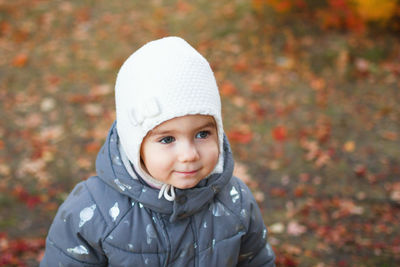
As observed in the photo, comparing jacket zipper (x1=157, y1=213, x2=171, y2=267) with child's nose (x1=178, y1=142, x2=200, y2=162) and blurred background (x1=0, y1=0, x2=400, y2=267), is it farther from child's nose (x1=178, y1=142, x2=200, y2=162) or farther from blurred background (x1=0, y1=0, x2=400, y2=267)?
blurred background (x1=0, y1=0, x2=400, y2=267)

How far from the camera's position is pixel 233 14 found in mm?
7684

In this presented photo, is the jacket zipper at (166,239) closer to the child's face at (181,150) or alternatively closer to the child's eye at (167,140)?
the child's face at (181,150)

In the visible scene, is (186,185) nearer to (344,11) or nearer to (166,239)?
(166,239)

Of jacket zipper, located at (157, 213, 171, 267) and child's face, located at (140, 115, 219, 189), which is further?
jacket zipper, located at (157, 213, 171, 267)

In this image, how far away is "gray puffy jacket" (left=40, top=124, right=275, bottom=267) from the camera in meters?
2.01

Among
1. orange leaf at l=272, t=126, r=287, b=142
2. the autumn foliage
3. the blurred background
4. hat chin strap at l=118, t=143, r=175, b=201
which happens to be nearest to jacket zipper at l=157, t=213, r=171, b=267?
hat chin strap at l=118, t=143, r=175, b=201

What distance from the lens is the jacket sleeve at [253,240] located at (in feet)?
7.49

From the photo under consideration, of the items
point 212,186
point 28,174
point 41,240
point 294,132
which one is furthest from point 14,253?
point 294,132

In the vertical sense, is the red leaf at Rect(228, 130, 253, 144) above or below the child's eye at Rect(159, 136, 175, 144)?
below

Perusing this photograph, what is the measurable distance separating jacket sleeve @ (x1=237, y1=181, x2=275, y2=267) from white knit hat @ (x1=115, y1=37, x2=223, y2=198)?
505mm

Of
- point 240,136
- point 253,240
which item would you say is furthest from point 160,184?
point 240,136

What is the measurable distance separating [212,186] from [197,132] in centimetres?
29

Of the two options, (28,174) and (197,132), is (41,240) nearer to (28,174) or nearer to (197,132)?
(28,174)

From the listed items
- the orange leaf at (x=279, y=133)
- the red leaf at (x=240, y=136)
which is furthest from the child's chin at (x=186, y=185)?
the orange leaf at (x=279, y=133)
